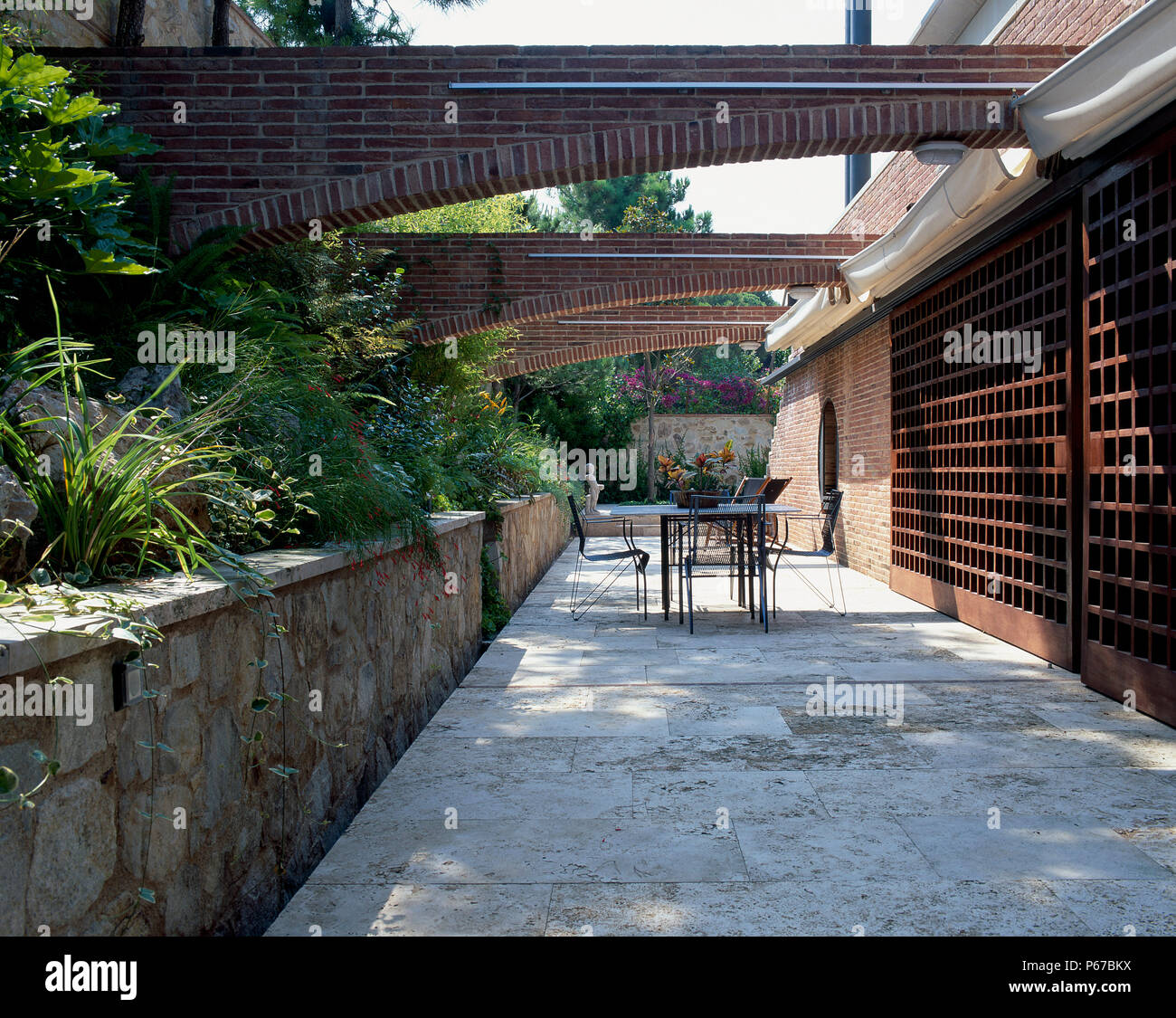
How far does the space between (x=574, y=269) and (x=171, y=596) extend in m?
→ 8.57

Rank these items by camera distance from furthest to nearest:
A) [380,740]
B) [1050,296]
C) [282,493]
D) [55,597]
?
[1050,296], [380,740], [282,493], [55,597]

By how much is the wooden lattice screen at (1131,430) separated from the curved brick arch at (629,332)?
27.9 ft

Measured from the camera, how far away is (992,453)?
20.3 ft

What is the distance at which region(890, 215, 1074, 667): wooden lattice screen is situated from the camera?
17.0ft

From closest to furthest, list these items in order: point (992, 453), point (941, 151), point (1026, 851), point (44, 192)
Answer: point (1026, 851) < point (44, 192) < point (941, 151) < point (992, 453)

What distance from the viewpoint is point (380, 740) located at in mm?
3490

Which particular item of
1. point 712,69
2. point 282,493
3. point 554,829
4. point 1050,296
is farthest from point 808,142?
point 554,829

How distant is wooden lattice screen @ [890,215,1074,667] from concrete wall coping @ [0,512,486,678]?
382cm

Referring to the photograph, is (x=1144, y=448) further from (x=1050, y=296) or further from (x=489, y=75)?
(x=489, y=75)

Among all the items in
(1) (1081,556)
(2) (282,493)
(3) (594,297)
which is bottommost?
(1) (1081,556)

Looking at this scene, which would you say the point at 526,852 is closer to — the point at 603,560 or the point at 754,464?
the point at 603,560

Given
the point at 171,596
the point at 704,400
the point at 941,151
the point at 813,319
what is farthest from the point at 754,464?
the point at 171,596
